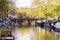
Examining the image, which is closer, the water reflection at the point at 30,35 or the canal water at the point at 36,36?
the canal water at the point at 36,36

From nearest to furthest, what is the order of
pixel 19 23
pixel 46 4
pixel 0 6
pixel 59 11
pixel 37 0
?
pixel 0 6, pixel 59 11, pixel 46 4, pixel 37 0, pixel 19 23

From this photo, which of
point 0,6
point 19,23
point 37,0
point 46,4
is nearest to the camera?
point 0,6

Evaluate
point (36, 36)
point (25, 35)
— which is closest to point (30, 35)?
point (25, 35)

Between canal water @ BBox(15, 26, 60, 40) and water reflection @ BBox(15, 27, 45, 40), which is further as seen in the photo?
water reflection @ BBox(15, 27, 45, 40)

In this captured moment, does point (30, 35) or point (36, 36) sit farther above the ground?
point (36, 36)

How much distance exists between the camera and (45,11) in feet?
108

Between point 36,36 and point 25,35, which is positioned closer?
point 36,36

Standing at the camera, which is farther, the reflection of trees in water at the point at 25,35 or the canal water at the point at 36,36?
the reflection of trees in water at the point at 25,35

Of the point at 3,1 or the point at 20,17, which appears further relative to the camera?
the point at 20,17

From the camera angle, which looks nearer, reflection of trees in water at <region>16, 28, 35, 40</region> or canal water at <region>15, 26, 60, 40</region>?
canal water at <region>15, 26, 60, 40</region>

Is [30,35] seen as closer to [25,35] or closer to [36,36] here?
[25,35]

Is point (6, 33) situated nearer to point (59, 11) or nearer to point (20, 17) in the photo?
point (59, 11)

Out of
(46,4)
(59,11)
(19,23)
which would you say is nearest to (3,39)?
(59,11)

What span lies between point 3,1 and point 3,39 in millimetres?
4496
